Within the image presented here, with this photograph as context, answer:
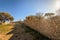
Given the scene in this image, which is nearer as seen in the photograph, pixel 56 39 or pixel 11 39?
pixel 56 39

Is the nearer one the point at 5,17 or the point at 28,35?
the point at 28,35

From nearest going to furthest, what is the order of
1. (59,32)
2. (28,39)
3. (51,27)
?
(59,32)
(51,27)
(28,39)

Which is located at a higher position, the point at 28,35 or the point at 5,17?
the point at 5,17

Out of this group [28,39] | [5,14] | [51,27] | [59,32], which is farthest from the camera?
[5,14]

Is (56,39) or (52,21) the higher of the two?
(52,21)

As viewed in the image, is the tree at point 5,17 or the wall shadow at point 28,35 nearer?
the wall shadow at point 28,35

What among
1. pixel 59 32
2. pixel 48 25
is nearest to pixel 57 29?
pixel 59 32

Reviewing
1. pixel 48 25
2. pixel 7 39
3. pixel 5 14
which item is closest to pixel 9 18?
pixel 5 14

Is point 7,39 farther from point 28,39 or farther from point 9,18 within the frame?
point 9,18

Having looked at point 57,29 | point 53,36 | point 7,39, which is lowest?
point 7,39

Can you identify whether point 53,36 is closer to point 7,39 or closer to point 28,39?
point 28,39

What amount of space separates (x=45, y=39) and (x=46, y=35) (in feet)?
1.38

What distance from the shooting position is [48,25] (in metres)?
11.4

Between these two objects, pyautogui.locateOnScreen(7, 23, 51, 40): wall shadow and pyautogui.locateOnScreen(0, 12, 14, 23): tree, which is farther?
pyautogui.locateOnScreen(0, 12, 14, 23): tree
